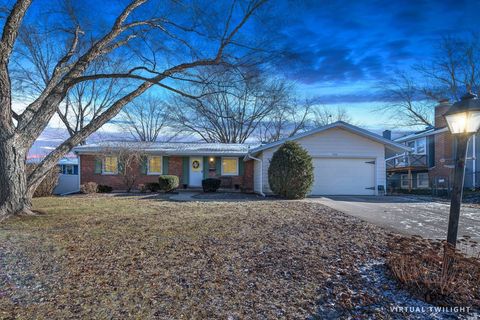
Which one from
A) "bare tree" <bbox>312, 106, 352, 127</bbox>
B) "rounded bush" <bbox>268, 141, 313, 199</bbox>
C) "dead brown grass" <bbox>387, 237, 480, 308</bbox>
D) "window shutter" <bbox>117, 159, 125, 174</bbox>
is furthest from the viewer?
"bare tree" <bbox>312, 106, 352, 127</bbox>

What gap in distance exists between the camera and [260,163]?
15016 millimetres

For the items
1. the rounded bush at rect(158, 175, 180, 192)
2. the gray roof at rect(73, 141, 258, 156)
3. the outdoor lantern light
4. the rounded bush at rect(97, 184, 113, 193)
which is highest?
the gray roof at rect(73, 141, 258, 156)

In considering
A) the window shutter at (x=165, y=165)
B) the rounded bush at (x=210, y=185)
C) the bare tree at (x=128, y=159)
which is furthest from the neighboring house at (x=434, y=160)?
the bare tree at (x=128, y=159)

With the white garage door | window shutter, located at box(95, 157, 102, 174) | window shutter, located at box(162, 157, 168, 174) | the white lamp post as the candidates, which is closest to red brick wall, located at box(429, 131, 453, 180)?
the white garage door

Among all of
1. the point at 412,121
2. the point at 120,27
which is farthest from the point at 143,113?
the point at 412,121

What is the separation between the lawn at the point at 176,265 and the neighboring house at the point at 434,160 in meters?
15.0

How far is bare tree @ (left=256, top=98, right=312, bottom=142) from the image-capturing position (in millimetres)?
29902

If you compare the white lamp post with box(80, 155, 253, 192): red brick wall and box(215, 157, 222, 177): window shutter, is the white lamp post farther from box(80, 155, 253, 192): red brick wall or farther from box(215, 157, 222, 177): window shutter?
box(215, 157, 222, 177): window shutter

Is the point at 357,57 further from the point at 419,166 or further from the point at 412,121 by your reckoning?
the point at 412,121

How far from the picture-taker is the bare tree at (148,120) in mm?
28500

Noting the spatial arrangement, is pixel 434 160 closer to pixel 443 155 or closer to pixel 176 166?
pixel 443 155

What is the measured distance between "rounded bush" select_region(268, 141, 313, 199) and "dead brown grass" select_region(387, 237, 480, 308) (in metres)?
7.53

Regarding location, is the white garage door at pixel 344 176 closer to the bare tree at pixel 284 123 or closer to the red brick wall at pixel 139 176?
the red brick wall at pixel 139 176

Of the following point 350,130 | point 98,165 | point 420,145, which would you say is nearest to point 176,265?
point 350,130
